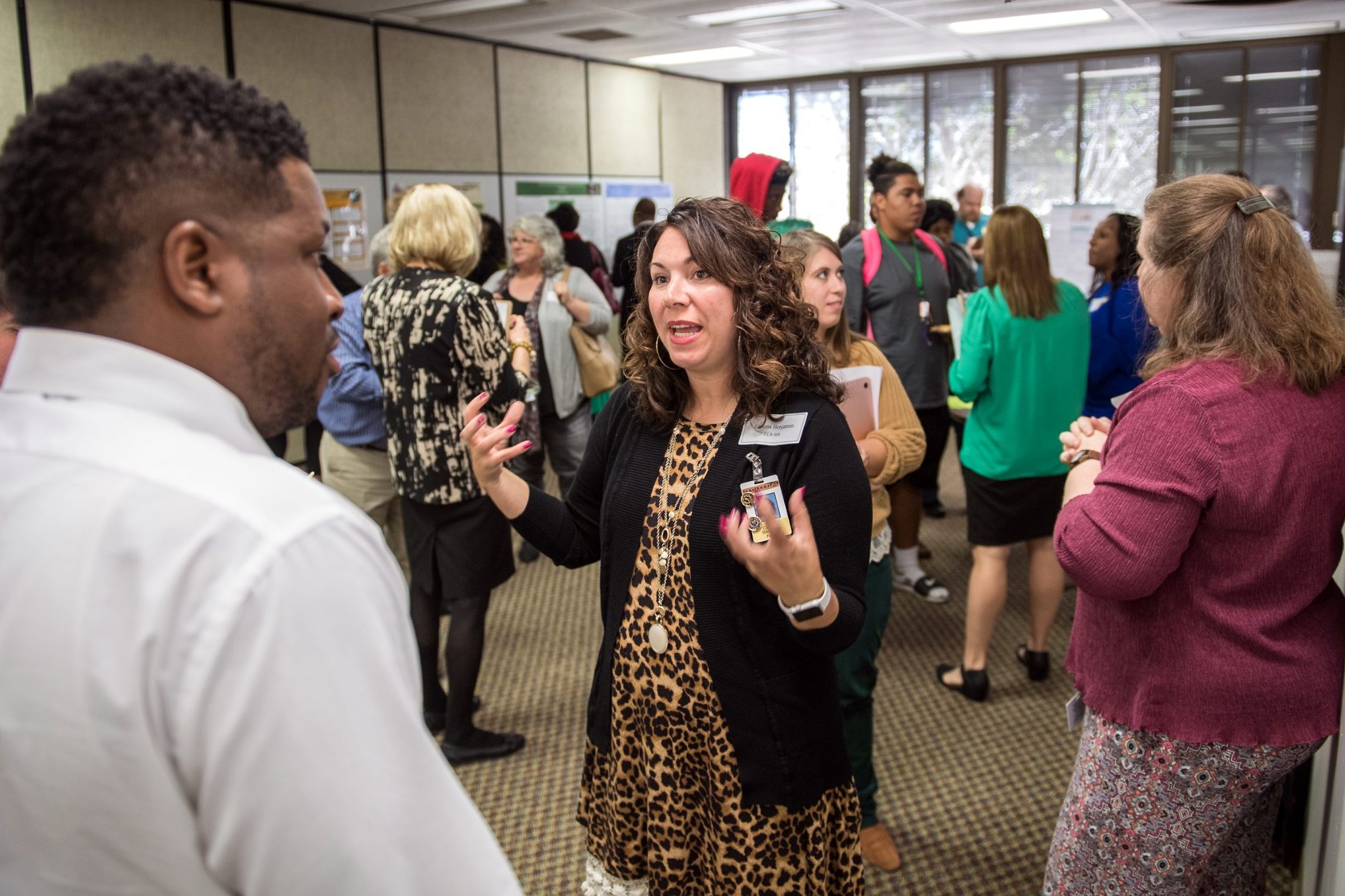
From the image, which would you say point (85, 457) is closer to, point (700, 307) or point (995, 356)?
point (700, 307)

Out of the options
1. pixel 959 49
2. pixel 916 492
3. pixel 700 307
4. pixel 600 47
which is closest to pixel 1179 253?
pixel 700 307

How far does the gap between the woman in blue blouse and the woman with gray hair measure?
6.79ft

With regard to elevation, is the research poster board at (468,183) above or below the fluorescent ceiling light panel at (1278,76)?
below

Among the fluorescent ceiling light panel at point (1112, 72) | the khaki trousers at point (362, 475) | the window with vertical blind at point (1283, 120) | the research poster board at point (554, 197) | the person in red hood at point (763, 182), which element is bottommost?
the khaki trousers at point (362, 475)

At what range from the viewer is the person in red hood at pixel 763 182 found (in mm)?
3238

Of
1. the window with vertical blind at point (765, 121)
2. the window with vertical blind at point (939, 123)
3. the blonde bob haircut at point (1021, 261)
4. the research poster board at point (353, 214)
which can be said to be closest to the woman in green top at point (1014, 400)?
the blonde bob haircut at point (1021, 261)

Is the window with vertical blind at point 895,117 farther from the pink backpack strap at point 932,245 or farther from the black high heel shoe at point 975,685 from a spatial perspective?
the black high heel shoe at point 975,685

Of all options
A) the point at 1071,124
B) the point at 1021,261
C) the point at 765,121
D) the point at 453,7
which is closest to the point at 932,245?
the point at 1021,261

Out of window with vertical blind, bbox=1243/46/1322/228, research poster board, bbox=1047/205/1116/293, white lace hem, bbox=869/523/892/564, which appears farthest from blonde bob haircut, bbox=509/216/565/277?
window with vertical blind, bbox=1243/46/1322/228

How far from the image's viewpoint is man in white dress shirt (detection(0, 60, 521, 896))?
54 cm

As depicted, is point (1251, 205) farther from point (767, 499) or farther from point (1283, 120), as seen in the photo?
point (1283, 120)

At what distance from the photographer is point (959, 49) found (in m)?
8.34

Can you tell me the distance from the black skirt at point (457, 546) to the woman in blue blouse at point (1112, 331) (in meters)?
2.11

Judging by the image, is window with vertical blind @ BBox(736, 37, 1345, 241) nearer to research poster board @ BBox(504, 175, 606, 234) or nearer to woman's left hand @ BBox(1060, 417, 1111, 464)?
research poster board @ BBox(504, 175, 606, 234)
